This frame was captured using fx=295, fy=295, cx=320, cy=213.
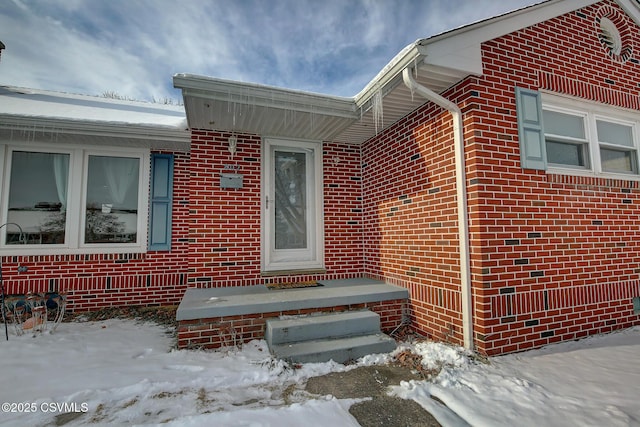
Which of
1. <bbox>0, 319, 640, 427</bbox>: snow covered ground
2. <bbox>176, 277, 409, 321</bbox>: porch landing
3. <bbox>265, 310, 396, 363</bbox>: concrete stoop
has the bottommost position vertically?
<bbox>0, 319, 640, 427</bbox>: snow covered ground

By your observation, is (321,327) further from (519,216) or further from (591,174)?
(591,174)

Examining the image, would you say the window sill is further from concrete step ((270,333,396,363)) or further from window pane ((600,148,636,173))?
concrete step ((270,333,396,363))

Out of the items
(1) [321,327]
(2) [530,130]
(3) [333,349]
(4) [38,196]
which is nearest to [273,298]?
(1) [321,327]

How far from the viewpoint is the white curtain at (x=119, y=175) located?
505 cm

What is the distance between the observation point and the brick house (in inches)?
119

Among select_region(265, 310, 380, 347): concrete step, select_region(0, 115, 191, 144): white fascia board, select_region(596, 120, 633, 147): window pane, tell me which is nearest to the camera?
select_region(265, 310, 380, 347): concrete step

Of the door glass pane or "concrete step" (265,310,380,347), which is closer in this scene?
"concrete step" (265,310,380,347)

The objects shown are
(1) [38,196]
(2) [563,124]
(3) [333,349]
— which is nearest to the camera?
(3) [333,349]

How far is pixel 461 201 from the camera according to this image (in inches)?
120

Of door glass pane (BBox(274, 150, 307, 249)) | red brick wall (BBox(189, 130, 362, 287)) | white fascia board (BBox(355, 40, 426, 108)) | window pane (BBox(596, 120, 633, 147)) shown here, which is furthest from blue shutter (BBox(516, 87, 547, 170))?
door glass pane (BBox(274, 150, 307, 249))

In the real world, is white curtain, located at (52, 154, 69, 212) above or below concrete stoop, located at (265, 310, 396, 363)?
above

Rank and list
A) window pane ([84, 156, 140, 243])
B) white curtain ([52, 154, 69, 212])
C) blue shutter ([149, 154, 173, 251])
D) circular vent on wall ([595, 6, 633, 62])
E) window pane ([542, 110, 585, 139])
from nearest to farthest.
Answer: window pane ([542, 110, 585, 139])
circular vent on wall ([595, 6, 633, 62])
white curtain ([52, 154, 69, 212])
window pane ([84, 156, 140, 243])
blue shutter ([149, 154, 173, 251])

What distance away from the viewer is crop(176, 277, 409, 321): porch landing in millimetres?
3213

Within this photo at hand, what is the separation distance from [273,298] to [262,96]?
2.44 meters
